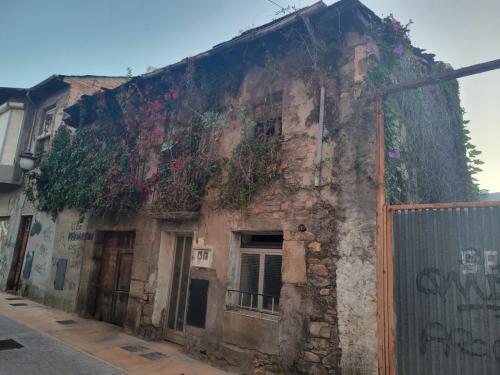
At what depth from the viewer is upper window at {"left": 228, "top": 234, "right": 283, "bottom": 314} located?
5156mm

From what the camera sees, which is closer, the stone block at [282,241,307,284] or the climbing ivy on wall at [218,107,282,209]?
the stone block at [282,241,307,284]

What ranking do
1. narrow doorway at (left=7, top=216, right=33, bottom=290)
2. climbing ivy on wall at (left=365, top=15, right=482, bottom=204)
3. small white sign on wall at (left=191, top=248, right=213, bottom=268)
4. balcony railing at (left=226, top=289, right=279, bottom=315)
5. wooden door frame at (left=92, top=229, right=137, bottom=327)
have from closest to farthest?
climbing ivy on wall at (left=365, top=15, right=482, bottom=204), balcony railing at (left=226, top=289, right=279, bottom=315), small white sign on wall at (left=191, top=248, right=213, bottom=268), wooden door frame at (left=92, top=229, right=137, bottom=327), narrow doorway at (left=7, top=216, right=33, bottom=290)

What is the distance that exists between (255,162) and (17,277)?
1037cm

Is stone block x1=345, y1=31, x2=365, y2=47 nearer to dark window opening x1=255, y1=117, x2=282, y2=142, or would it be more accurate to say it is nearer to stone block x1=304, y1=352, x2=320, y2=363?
dark window opening x1=255, y1=117, x2=282, y2=142

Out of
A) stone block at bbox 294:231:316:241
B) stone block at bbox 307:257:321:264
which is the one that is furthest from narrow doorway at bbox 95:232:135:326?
stone block at bbox 307:257:321:264

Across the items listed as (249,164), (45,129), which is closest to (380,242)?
(249,164)

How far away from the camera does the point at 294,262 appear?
15.7ft

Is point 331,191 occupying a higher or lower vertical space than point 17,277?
higher

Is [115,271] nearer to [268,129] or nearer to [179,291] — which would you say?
[179,291]

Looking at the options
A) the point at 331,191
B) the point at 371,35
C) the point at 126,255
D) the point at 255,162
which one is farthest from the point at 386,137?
the point at 126,255

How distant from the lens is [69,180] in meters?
Answer: 9.52

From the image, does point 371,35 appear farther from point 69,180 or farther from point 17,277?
point 17,277

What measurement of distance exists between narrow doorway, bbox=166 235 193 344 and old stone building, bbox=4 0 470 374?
0.09 ft

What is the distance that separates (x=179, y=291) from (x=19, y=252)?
27.0 feet
